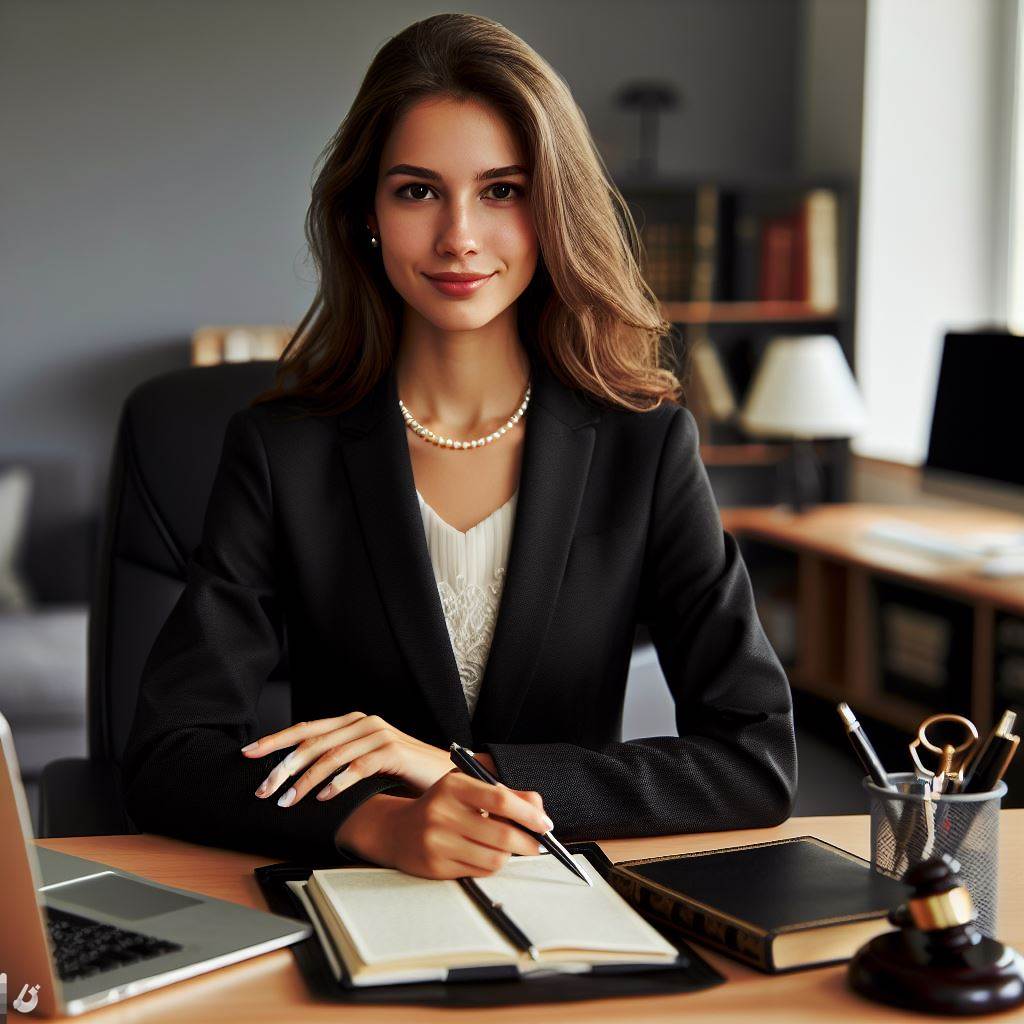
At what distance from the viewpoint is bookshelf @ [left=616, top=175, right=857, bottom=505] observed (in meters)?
4.43

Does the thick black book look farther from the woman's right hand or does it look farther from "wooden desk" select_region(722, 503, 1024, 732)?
"wooden desk" select_region(722, 503, 1024, 732)

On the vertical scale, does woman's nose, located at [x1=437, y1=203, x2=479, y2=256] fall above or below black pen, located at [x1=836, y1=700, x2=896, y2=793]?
above

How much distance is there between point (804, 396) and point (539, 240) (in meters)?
2.77

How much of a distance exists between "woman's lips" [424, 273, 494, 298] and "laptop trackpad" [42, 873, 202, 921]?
648 millimetres

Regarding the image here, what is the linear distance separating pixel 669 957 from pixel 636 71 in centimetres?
422

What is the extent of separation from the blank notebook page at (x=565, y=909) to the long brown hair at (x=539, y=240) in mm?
646

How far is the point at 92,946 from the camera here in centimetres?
86

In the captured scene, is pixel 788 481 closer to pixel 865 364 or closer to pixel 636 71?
pixel 865 364

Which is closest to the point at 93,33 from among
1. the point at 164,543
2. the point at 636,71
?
the point at 636,71

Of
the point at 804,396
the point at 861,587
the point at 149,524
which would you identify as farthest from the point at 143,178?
the point at 149,524

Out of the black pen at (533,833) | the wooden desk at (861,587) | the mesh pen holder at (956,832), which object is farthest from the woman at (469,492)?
the wooden desk at (861,587)

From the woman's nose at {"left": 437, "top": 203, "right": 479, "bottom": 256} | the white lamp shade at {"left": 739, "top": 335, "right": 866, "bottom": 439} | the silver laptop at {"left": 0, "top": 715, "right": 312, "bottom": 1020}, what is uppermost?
the woman's nose at {"left": 437, "top": 203, "right": 479, "bottom": 256}

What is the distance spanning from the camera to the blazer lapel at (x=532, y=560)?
1402 mm

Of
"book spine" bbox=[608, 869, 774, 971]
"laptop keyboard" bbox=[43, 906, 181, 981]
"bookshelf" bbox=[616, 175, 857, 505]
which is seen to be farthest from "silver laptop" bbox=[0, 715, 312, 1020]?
"bookshelf" bbox=[616, 175, 857, 505]
